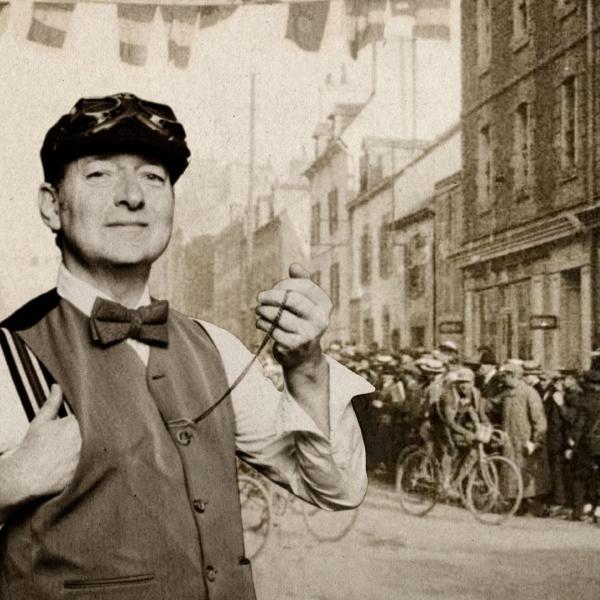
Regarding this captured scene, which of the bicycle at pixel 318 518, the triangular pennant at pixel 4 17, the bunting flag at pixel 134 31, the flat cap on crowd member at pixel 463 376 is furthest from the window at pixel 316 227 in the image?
the triangular pennant at pixel 4 17

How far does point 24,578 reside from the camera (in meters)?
1.51

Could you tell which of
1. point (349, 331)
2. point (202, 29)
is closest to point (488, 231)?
point (349, 331)

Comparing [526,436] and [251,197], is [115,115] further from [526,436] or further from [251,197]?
[526,436]

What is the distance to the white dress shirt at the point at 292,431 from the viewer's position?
65.3 inches

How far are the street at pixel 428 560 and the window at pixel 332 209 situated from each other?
100 centimetres

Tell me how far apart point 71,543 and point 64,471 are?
122mm

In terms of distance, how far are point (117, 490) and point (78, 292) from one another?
1.27 feet

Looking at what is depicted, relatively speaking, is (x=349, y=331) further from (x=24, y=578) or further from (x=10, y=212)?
(x=24, y=578)

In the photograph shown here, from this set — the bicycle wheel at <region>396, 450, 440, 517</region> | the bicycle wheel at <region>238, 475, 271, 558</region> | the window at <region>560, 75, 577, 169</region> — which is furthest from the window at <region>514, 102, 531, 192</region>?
the bicycle wheel at <region>238, 475, 271, 558</region>

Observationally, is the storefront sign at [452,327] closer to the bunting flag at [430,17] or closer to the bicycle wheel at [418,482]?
the bicycle wheel at [418,482]

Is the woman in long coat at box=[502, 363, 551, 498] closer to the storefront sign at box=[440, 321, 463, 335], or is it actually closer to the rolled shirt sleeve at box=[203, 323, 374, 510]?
the storefront sign at box=[440, 321, 463, 335]

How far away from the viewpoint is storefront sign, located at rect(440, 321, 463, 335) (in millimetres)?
3441

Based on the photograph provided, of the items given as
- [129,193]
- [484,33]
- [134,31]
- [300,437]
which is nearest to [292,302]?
[300,437]

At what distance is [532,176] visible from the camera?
11.1 ft
